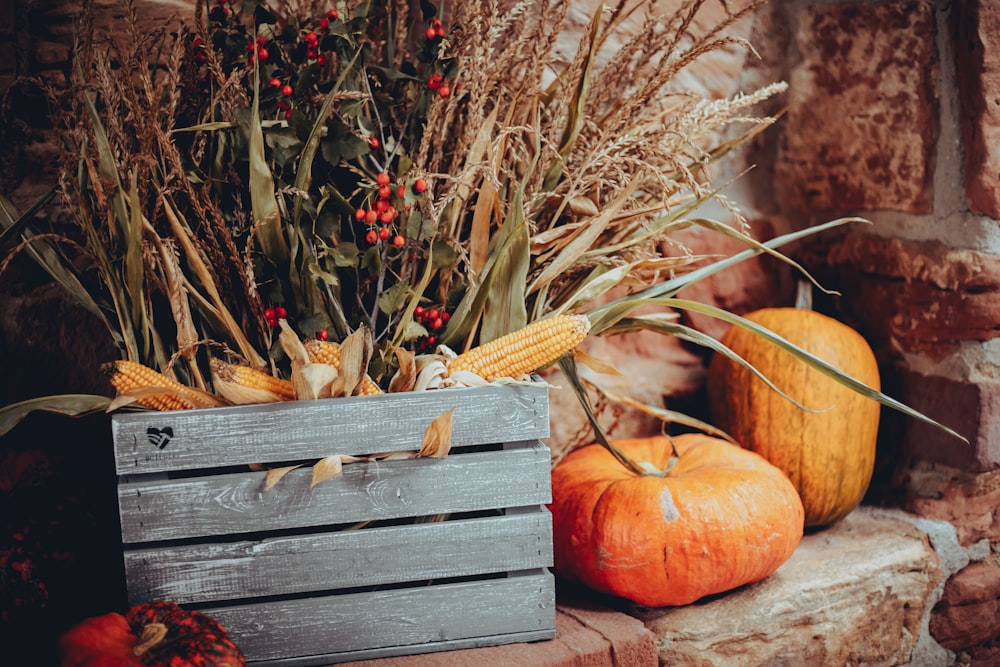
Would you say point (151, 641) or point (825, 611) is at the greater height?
point (151, 641)

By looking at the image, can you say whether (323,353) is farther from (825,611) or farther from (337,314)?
(825,611)

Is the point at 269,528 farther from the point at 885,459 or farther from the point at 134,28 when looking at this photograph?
the point at 885,459

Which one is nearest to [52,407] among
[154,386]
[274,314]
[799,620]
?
[154,386]

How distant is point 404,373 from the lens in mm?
978

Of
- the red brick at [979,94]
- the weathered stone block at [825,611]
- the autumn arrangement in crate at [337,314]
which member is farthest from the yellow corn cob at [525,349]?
the red brick at [979,94]

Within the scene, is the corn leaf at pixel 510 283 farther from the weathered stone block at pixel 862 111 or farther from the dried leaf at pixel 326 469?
the weathered stone block at pixel 862 111

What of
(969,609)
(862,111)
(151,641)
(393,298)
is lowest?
(969,609)

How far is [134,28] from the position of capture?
923mm

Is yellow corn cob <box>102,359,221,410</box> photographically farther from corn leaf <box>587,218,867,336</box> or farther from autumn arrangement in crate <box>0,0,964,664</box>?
corn leaf <box>587,218,867,336</box>

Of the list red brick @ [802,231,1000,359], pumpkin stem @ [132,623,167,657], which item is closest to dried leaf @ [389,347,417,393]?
pumpkin stem @ [132,623,167,657]

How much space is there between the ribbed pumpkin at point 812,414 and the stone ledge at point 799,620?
3.7 inches

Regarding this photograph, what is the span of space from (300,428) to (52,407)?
29 centimetres

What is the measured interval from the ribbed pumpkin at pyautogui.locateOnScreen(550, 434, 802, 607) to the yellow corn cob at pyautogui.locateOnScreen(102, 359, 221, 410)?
1.72 feet

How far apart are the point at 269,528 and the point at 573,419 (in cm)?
64
